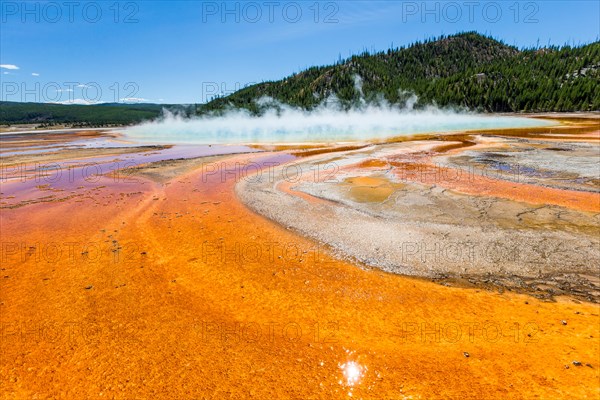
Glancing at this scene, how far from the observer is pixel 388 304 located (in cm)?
573

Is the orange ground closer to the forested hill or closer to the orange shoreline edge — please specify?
the orange shoreline edge

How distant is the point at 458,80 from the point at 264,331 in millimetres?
109177

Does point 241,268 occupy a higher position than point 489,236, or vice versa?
point 489,236

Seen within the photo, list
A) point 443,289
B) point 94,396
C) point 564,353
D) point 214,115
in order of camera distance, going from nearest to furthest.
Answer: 1. point 94,396
2. point 564,353
3. point 443,289
4. point 214,115

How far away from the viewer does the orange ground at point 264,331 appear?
13.4ft

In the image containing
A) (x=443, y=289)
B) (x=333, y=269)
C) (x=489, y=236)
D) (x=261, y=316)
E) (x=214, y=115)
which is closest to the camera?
(x=261, y=316)

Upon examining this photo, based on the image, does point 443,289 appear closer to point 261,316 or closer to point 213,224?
point 261,316

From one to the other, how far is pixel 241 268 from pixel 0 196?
13.7 meters

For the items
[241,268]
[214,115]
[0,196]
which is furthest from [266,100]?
[241,268]

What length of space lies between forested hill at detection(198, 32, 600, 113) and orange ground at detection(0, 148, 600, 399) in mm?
86153

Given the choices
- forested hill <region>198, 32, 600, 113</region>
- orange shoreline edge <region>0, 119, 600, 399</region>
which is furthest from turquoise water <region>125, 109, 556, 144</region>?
orange shoreline edge <region>0, 119, 600, 399</region>

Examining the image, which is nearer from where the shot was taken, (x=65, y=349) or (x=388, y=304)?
(x=65, y=349)

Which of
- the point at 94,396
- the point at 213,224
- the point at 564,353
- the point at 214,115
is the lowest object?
the point at 94,396

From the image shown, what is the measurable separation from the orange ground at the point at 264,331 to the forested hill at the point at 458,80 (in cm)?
8615
